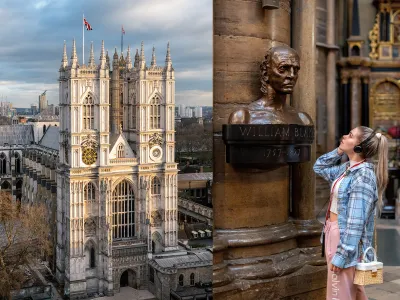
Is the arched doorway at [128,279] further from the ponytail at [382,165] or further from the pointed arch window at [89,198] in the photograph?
the ponytail at [382,165]

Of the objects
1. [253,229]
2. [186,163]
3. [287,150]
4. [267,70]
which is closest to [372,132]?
[287,150]

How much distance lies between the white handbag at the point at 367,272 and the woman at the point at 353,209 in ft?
0.09

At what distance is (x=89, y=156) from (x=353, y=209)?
3477 cm

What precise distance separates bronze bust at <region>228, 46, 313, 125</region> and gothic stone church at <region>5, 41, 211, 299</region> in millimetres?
30908

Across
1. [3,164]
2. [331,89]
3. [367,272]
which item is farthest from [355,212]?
[3,164]

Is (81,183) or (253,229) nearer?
(253,229)

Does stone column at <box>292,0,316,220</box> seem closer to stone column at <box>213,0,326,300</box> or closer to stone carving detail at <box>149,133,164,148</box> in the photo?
stone column at <box>213,0,326,300</box>

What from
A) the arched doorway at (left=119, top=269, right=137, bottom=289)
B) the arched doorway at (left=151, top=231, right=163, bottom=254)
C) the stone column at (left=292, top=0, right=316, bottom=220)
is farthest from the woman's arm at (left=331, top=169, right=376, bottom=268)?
the arched doorway at (left=151, top=231, right=163, bottom=254)

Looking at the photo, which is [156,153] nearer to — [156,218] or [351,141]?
[156,218]

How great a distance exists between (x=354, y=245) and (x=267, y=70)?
1.05m

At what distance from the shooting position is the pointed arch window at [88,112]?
36344mm

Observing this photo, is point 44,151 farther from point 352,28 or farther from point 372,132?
point 372,132

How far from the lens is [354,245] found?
96.2 inches

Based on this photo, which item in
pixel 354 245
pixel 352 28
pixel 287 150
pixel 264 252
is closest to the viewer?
pixel 354 245
